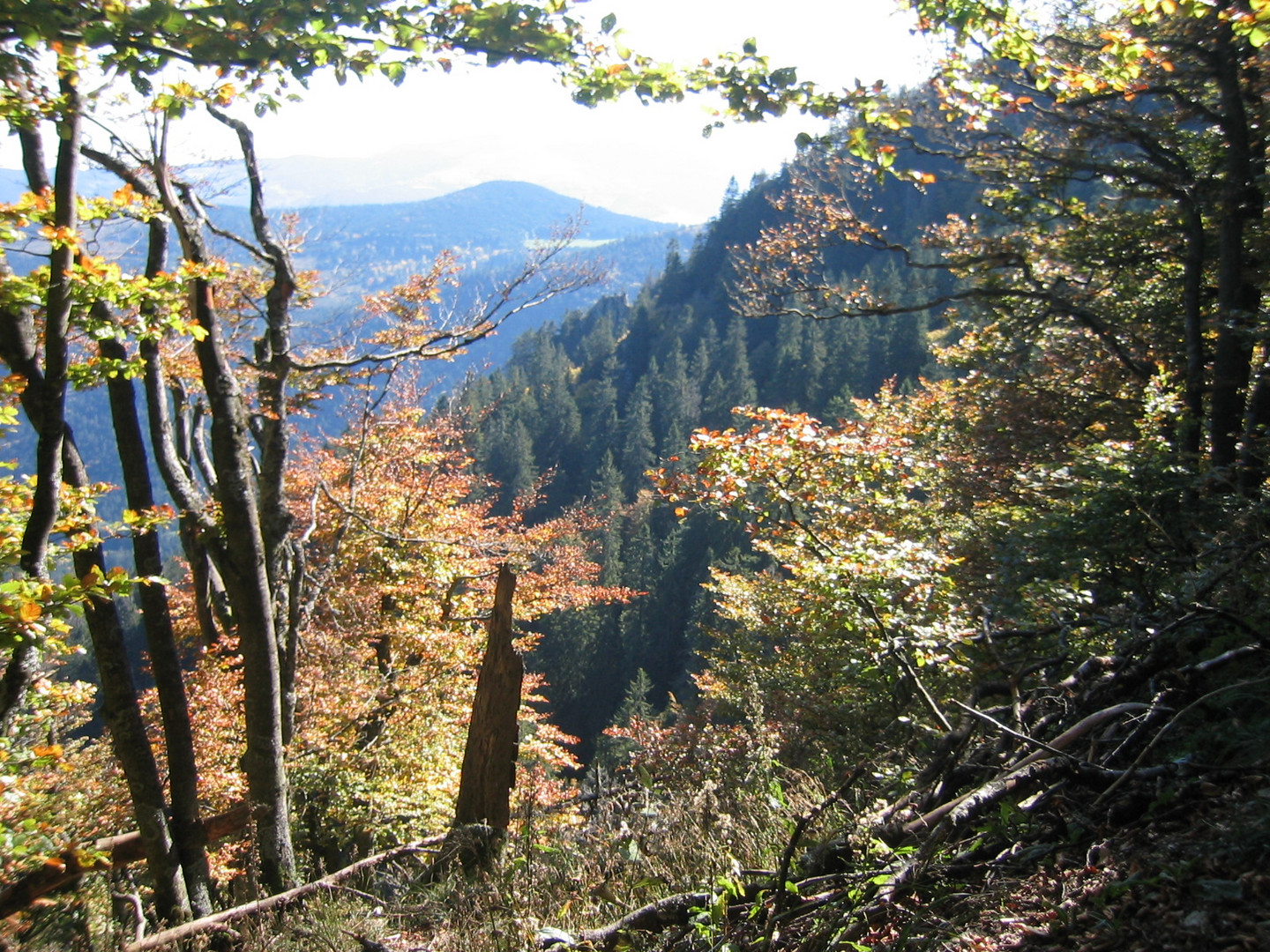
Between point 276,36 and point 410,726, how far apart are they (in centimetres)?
1134

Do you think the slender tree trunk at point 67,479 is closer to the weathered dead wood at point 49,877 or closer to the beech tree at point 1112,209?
the weathered dead wood at point 49,877

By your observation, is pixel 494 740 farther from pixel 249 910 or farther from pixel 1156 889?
pixel 1156 889

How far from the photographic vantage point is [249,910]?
4730mm

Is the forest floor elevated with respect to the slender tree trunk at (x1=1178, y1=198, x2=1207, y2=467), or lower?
lower

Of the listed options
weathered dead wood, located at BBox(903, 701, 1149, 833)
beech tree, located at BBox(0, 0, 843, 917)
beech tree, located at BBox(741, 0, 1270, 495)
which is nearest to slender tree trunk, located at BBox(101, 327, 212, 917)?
beech tree, located at BBox(0, 0, 843, 917)

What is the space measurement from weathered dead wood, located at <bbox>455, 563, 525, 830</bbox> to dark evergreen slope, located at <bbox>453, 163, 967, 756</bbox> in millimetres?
13473

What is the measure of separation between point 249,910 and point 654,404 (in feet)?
260

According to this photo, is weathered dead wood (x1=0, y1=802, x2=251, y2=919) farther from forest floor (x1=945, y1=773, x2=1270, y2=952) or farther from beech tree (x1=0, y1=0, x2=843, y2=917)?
forest floor (x1=945, y1=773, x2=1270, y2=952)

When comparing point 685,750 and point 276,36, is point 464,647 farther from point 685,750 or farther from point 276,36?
point 276,36

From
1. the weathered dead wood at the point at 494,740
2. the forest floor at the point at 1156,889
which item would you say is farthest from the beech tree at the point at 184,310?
the forest floor at the point at 1156,889

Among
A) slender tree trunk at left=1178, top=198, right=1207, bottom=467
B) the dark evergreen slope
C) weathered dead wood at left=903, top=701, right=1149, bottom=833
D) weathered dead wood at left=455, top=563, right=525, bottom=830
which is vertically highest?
slender tree trunk at left=1178, top=198, right=1207, bottom=467

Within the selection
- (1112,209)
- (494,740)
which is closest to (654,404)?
(1112,209)

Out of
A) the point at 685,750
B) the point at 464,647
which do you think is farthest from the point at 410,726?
the point at 685,750

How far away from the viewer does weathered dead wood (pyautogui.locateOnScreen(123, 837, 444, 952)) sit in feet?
13.5
